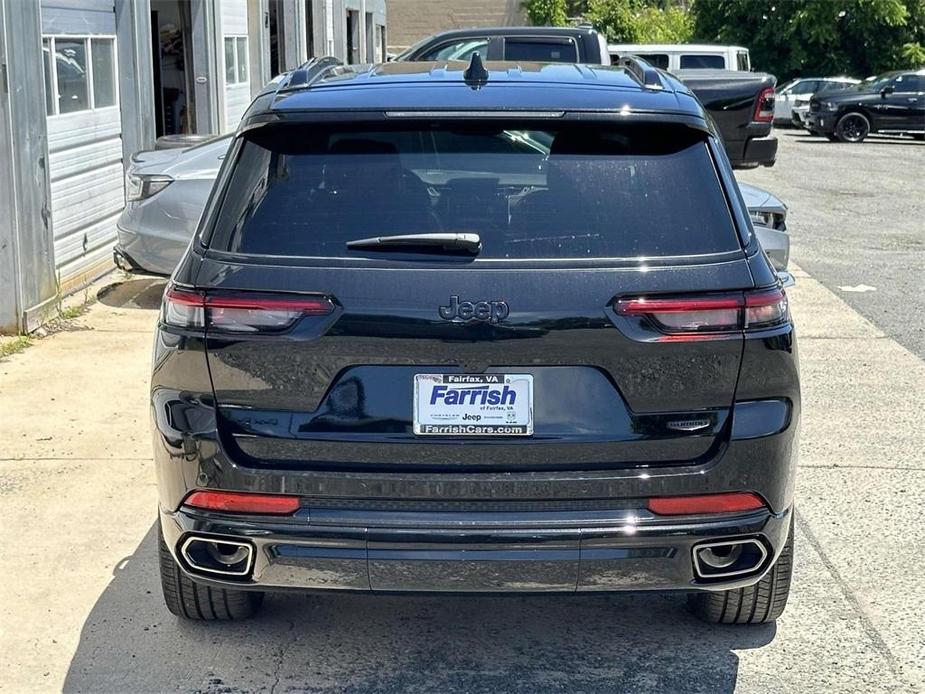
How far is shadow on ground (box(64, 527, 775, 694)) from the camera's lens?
3916 millimetres

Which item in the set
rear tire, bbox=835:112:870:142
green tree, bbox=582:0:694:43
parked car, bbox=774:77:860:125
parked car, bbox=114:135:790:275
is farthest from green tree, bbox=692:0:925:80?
parked car, bbox=114:135:790:275

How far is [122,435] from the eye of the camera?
6418 mm

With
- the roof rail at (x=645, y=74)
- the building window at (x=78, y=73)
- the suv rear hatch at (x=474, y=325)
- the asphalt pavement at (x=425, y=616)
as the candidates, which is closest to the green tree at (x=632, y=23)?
the building window at (x=78, y=73)

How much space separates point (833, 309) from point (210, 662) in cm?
709

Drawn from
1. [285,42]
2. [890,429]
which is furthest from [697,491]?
[285,42]

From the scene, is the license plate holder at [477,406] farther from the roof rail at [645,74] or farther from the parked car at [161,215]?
the parked car at [161,215]

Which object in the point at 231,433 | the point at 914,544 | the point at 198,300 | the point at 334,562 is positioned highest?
the point at 198,300

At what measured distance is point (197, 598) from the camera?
4160mm

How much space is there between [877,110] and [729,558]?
92.2 feet

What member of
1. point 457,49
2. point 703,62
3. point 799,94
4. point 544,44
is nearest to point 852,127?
point 799,94

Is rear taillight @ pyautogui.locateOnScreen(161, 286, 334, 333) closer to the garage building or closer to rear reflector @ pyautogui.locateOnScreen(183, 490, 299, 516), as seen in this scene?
rear reflector @ pyautogui.locateOnScreen(183, 490, 299, 516)

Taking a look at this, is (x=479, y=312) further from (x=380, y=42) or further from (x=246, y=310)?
(x=380, y=42)

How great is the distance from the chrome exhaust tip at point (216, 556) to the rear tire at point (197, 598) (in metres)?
0.42

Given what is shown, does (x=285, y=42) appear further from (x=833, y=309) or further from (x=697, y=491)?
(x=697, y=491)
